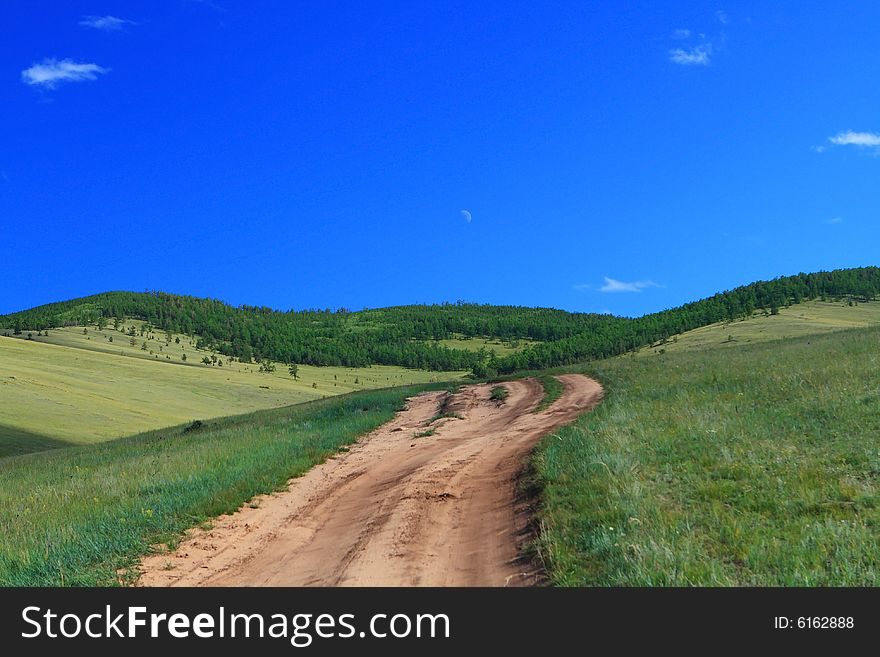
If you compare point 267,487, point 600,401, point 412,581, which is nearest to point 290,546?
point 412,581

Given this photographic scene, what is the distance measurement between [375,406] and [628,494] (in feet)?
76.5

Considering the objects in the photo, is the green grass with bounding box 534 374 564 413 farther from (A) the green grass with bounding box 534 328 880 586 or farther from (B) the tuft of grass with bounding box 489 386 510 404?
(A) the green grass with bounding box 534 328 880 586

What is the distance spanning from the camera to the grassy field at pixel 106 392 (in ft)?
178

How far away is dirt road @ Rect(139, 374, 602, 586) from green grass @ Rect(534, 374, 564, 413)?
627cm

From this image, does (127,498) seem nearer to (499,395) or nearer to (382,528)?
(382,528)

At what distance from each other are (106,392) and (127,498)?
7399 centimetres

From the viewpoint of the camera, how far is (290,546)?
34.9ft

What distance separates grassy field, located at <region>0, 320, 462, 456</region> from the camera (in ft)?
178

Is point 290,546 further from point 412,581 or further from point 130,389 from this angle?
point 130,389

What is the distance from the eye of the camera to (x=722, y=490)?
1054cm

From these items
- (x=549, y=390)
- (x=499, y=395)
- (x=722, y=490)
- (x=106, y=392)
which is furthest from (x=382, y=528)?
(x=106, y=392)

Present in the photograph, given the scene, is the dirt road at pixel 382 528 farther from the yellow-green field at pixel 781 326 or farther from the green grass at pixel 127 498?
the yellow-green field at pixel 781 326

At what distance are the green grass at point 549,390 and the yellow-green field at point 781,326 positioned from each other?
26.1 metres

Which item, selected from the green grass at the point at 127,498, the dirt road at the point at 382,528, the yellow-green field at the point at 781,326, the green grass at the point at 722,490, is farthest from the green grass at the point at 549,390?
the yellow-green field at the point at 781,326
